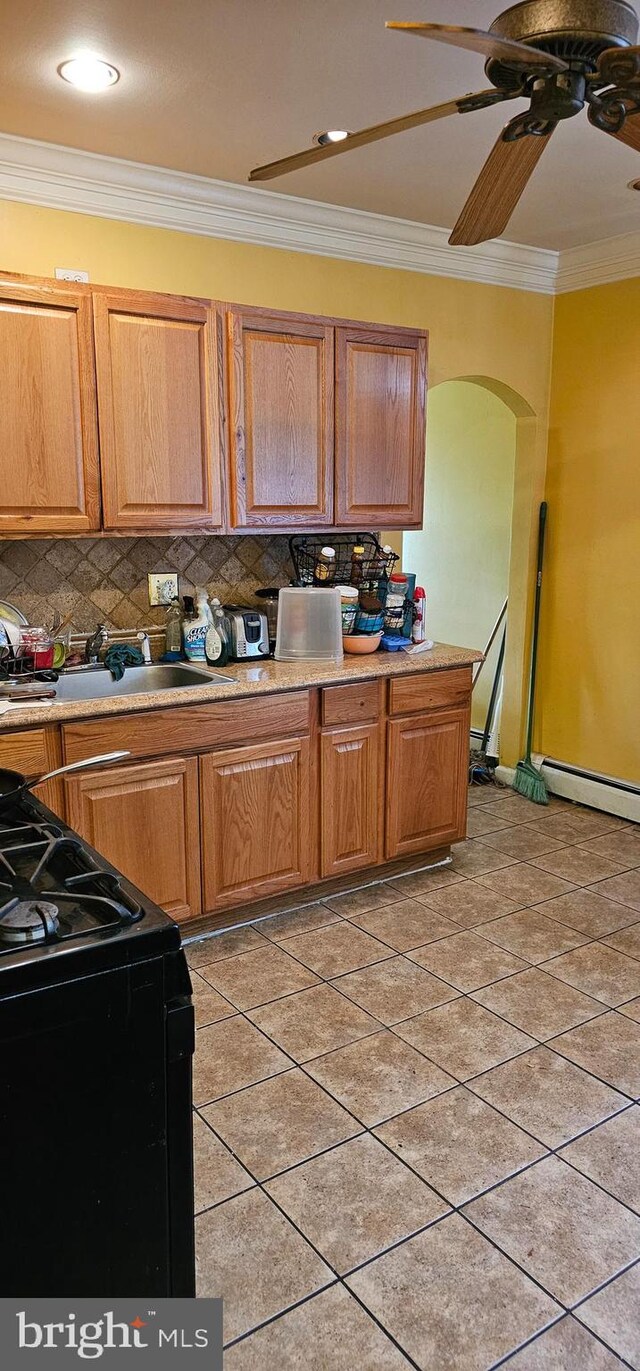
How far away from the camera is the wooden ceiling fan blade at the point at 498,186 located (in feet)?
6.17

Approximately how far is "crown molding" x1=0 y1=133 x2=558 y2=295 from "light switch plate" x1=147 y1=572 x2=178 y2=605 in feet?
4.00

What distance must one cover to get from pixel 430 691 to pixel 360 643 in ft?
1.07

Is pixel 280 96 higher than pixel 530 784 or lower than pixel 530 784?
higher

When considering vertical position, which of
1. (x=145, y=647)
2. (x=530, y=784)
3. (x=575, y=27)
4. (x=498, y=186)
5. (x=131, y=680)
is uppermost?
(x=575, y=27)

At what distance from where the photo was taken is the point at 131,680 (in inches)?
127

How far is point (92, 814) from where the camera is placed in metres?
2.71

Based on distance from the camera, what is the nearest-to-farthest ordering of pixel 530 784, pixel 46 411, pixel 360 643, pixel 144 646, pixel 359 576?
pixel 46 411 < pixel 144 646 < pixel 360 643 < pixel 359 576 < pixel 530 784

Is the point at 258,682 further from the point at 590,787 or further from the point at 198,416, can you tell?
the point at 590,787

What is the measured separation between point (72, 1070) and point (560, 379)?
4029 millimetres

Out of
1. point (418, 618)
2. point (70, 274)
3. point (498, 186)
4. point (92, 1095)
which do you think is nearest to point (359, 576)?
point (418, 618)

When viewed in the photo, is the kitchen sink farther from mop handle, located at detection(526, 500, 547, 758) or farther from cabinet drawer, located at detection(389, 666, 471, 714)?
mop handle, located at detection(526, 500, 547, 758)

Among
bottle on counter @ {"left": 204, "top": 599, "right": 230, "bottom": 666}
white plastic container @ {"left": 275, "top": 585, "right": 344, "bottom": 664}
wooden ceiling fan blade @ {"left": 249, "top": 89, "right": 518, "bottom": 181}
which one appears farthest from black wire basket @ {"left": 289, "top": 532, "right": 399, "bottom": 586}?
wooden ceiling fan blade @ {"left": 249, "top": 89, "right": 518, "bottom": 181}

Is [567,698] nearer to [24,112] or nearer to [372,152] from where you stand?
[372,152]

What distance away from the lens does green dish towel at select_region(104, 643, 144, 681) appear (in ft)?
10.2
